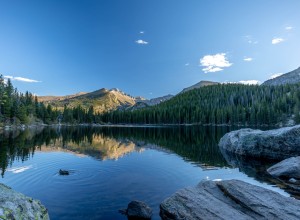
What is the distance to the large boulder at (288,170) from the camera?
2835 centimetres

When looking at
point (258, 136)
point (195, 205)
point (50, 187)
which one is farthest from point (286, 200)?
point (258, 136)

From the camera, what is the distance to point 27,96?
177 metres

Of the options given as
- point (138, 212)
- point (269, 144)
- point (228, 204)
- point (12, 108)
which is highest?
point (12, 108)

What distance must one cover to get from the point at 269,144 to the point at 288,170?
14268 mm

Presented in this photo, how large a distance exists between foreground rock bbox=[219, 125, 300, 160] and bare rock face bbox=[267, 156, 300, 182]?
937 centimetres

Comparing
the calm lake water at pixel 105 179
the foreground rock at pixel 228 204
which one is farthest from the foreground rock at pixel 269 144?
the foreground rock at pixel 228 204

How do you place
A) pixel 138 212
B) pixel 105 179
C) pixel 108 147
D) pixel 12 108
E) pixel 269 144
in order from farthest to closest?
pixel 12 108
pixel 108 147
pixel 269 144
pixel 105 179
pixel 138 212

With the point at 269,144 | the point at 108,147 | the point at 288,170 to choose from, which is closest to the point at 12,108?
the point at 108,147

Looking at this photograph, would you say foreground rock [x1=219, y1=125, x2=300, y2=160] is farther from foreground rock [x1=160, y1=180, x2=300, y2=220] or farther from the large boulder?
foreground rock [x1=160, y1=180, x2=300, y2=220]

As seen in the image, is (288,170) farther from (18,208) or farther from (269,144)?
(18,208)

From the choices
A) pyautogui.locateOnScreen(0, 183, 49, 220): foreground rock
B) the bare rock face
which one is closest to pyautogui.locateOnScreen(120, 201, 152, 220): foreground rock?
pyautogui.locateOnScreen(0, 183, 49, 220): foreground rock

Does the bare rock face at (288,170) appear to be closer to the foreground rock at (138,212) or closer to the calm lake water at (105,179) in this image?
the calm lake water at (105,179)

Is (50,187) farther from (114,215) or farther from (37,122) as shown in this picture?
(37,122)

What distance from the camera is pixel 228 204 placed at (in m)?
16.6
